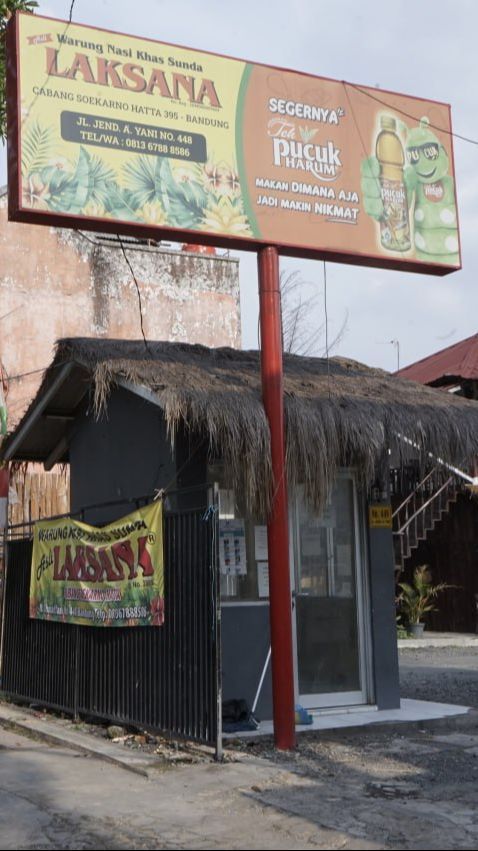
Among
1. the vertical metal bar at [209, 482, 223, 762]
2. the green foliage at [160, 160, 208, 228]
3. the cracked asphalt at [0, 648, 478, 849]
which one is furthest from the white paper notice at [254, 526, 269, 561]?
the green foliage at [160, 160, 208, 228]

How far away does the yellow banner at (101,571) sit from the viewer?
30.4ft

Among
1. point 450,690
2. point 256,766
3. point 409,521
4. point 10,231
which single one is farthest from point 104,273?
point 256,766

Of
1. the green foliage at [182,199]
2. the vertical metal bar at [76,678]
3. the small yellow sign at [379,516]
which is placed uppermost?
the green foliage at [182,199]

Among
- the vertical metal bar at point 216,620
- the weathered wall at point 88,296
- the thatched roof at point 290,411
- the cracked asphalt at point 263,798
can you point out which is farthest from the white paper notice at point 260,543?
the weathered wall at point 88,296

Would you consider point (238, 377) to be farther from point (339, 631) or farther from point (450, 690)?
point (450, 690)

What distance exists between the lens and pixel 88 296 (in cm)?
2253

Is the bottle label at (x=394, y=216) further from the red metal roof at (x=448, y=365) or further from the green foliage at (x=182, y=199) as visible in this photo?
the red metal roof at (x=448, y=365)

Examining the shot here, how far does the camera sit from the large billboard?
869cm

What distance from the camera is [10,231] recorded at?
859 inches

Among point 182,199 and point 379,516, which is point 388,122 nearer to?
point 182,199

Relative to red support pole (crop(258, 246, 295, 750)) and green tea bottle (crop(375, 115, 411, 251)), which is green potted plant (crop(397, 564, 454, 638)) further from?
red support pole (crop(258, 246, 295, 750))

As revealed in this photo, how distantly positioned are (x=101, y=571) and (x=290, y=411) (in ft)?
8.38

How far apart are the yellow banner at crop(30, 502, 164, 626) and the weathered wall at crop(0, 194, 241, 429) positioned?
10.2 meters

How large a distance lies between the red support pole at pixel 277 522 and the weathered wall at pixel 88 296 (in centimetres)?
Answer: 1315
